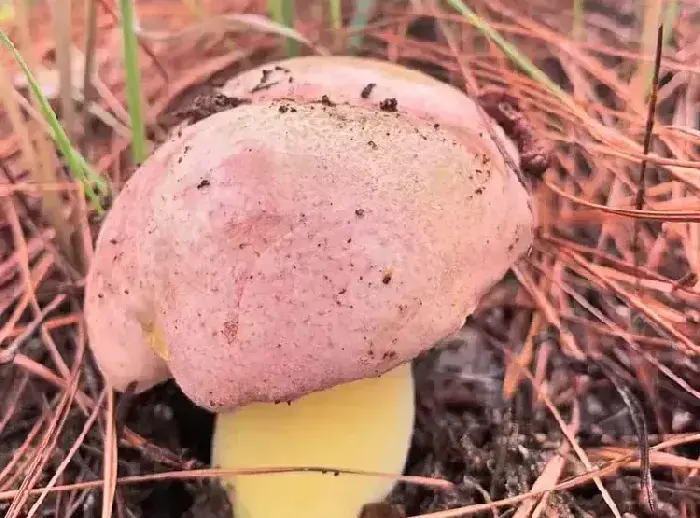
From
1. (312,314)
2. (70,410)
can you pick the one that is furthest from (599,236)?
(70,410)

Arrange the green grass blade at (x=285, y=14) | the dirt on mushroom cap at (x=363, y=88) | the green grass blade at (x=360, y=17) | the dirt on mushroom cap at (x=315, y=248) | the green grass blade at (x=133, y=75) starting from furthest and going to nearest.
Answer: the green grass blade at (x=360, y=17) → the green grass blade at (x=285, y=14) → the green grass blade at (x=133, y=75) → the dirt on mushroom cap at (x=363, y=88) → the dirt on mushroom cap at (x=315, y=248)

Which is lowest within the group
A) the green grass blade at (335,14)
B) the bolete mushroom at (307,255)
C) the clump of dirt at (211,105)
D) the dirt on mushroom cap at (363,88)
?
the bolete mushroom at (307,255)

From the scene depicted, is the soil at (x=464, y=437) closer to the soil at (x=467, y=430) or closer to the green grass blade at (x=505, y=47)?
A: the soil at (x=467, y=430)

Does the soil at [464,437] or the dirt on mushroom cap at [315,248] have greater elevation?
the dirt on mushroom cap at [315,248]

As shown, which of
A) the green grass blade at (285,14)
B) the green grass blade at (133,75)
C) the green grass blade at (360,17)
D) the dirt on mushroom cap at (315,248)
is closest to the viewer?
the dirt on mushroom cap at (315,248)

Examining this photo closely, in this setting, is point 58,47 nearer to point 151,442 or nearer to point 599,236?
point 151,442

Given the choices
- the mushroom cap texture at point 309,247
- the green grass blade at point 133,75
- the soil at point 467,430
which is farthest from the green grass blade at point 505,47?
the green grass blade at point 133,75

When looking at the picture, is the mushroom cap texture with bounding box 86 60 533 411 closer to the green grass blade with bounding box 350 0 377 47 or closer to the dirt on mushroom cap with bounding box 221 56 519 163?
the dirt on mushroom cap with bounding box 221 56 519 163
